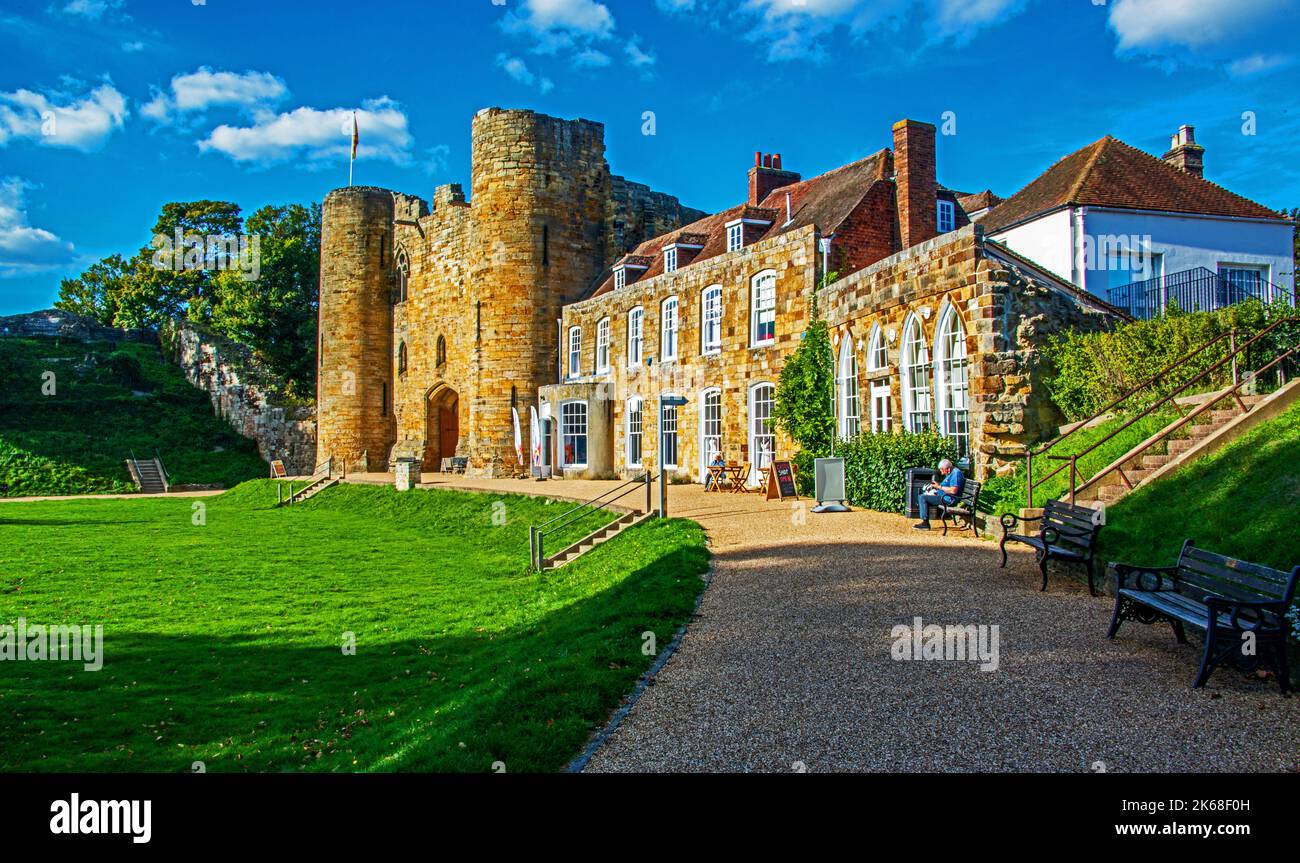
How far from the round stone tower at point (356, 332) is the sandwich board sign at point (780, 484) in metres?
26.2

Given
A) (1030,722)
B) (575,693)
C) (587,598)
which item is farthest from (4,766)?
(1030,722)

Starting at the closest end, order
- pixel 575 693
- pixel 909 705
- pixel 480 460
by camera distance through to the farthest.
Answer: pixel 909 705 → pixel 575 693 → pixel 480 460

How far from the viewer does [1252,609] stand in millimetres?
6199

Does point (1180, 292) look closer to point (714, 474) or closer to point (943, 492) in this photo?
point (714, 474)

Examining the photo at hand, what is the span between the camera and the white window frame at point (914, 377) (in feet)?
55.5

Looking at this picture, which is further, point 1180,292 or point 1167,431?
point 1180,292

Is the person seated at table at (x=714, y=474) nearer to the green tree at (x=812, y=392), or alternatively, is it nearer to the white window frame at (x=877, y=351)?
Answer: the green tree at (x=812, y=392)

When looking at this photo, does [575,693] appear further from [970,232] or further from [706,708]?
[970,232]

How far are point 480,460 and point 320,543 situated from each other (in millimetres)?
12530

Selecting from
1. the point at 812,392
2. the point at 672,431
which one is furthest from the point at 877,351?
the point at 672,431

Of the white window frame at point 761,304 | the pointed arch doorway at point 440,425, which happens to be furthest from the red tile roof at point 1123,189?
the pointed arch doorway at point 440,425

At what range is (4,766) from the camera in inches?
265

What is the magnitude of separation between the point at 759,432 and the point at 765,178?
1106 cm

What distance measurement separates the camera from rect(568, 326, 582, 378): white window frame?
105ft
